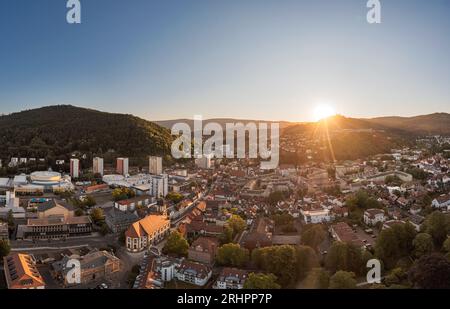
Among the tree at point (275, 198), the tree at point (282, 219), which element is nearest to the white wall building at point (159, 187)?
the tree at point (275, 198)

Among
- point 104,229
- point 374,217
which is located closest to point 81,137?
point 104,229

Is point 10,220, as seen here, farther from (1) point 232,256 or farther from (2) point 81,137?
(2) point 81,137

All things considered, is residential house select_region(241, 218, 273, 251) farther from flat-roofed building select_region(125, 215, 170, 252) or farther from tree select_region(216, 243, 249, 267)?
flat-roofed building select_region(125, 215, 170, 252)

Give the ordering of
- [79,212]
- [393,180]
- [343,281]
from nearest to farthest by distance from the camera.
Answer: [343,281], [79,212], [393,180]

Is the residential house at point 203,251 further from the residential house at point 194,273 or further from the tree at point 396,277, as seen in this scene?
the tree at point 396,277
